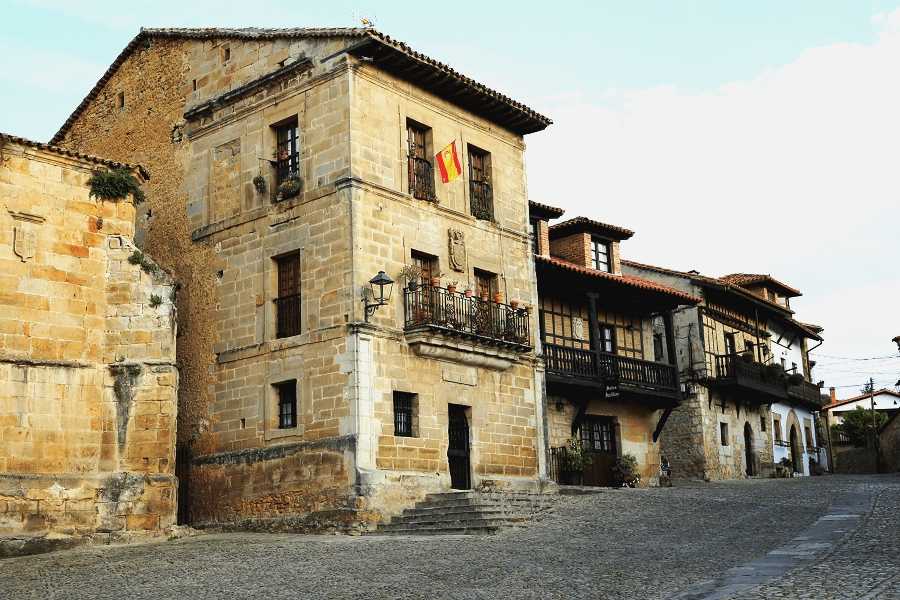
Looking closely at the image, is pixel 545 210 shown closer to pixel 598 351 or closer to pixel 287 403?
pixel 598 351

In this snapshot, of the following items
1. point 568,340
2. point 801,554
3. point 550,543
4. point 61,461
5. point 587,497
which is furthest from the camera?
point 568,340

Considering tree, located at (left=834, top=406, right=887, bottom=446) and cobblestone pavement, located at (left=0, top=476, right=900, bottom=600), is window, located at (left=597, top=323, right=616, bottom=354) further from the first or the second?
tree, located at (left=834, top=406, right=887, bottom=446)

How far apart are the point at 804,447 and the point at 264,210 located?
29481mm

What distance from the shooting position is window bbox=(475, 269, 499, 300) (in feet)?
78.6

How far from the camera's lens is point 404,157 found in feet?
74.1

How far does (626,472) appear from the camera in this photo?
29156 mm

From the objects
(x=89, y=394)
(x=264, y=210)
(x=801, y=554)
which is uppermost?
(x=264, y=210)

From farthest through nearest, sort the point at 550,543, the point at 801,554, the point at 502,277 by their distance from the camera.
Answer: the point at 502,277 < the point at 550,543 < the point at 801,554

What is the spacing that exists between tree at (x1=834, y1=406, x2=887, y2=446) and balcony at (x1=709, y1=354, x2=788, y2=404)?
18.9 meters

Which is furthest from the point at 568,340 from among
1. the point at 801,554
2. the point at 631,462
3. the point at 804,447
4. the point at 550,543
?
the point at 804,447

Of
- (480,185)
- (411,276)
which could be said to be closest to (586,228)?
(480,185)

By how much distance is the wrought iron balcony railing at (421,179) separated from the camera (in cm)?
2267

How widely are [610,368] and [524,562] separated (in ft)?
49.5

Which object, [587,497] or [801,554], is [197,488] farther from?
[801,554]
